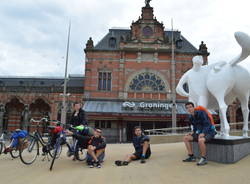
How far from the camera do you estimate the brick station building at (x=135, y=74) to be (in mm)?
19391

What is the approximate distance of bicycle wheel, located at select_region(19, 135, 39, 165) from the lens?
525 cm

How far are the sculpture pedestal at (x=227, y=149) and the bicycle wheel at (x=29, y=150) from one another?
16.5 feet

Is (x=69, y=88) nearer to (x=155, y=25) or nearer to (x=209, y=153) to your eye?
(x=155, y=25)

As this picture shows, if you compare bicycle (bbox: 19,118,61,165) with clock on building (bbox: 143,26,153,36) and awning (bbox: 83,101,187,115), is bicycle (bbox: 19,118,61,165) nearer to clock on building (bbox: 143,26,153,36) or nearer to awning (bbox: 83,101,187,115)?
awning (bbox: 83,101,187,115)

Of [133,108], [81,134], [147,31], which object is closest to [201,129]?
[81,134]

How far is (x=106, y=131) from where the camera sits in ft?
63.5

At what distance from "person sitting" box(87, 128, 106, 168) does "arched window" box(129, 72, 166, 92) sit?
15.7 metres

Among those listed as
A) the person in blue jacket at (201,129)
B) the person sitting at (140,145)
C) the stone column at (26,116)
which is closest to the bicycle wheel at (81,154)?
the person sitting at (140,145)

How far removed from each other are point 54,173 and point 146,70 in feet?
58.8

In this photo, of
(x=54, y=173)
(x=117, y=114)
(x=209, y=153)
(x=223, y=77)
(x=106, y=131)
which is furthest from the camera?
(x=106, y=131)

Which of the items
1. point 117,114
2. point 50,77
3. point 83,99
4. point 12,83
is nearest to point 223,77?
point 117,114

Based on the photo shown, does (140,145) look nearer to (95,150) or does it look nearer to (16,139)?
(95,150)

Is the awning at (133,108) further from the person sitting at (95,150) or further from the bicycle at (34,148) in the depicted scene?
the person sitting at (95,150)

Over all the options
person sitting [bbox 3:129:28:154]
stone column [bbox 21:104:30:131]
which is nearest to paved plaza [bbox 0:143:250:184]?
person sitting [bbox 3:129:28:154]
